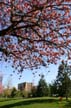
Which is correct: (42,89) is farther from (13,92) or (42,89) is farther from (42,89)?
(13,92)

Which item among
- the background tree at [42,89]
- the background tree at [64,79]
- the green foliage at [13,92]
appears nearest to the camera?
the background tree at [64,79]

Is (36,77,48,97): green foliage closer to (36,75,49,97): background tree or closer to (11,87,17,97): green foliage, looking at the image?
(36,75,49,97): background tree

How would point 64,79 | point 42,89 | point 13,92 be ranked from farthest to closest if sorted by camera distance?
point 13,92, point 42,89, point 64,79

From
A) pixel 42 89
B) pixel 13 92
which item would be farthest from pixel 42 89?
pixel 13 92

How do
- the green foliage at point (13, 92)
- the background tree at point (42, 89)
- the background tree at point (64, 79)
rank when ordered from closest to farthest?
the background tree at point (64, 79) < the background tree at point (42, 89) < the green foliage at point (13, 92)

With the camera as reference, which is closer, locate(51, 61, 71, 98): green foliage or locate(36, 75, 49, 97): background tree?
locate(51, 61, 71, 98): green foliage

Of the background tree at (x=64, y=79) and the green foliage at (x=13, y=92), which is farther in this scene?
the green foliage at (x=13, y=92)

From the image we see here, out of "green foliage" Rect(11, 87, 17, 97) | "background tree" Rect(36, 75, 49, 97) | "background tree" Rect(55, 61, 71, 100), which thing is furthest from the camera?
"green foliage" Rect(11, 87, 17, 97)

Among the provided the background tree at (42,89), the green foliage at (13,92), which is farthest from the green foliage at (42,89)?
the green foliage at (13,92)

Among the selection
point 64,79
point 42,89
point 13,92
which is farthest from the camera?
point 13,92

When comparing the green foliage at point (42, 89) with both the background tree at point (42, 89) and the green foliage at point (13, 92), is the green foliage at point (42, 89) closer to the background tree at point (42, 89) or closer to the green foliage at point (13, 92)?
the background tree at point (42, 89)

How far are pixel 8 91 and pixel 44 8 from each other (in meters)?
134

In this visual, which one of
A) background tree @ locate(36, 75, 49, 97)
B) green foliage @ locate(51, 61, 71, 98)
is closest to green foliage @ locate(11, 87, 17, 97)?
background tree @ locate(36, 75, 49, 97)

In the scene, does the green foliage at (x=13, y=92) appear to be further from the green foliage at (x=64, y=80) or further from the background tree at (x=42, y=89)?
the green foliage at (x=64, y=80)
